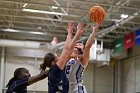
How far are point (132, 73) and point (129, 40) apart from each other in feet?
8.18

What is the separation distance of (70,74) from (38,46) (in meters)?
9.79

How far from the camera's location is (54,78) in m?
3.61

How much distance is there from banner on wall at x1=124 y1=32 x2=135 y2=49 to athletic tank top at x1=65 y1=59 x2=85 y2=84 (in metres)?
8.46

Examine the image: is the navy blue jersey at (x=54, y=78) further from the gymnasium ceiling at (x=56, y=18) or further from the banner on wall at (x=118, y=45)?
the banner on wall at (x=118, y=45)

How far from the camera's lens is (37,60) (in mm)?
15008

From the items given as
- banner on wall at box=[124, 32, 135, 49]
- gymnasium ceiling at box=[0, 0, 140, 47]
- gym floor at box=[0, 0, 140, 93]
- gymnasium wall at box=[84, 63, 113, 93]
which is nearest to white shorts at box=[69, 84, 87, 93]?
gymnasium ceiling at box=[0, 0, 140, 47]

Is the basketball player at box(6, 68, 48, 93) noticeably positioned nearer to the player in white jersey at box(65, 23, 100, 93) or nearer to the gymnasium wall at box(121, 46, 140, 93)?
the player in white jersey at box(65, 23, 100, 93)

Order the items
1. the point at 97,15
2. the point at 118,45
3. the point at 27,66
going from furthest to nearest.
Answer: the point at 27,66
the point at 118,45
the point at 97,15

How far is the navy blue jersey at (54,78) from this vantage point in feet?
11.7

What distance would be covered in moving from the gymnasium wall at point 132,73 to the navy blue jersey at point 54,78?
10815 mm

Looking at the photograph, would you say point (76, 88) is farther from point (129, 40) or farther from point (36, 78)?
point (129, 40)

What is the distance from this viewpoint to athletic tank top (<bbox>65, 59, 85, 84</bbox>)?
3.97m

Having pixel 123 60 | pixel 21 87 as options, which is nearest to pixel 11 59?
pixel 123 60

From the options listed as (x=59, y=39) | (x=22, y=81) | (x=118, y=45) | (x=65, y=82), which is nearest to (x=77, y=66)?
(x=65, y=82)
